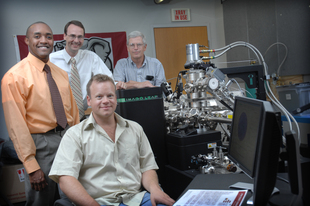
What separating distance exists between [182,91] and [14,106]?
1.20 metres

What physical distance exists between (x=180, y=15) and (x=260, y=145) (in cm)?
414

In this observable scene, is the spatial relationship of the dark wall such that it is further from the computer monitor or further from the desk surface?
the computer monitor

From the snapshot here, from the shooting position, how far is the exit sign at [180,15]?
14.9ft

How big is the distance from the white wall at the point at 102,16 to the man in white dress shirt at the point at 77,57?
191 centimetres

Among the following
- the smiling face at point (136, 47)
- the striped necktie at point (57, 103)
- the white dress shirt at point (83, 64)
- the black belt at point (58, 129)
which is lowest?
the black belt at point (58, 129)

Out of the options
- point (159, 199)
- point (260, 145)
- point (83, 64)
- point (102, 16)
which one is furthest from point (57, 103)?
point (102, 16)

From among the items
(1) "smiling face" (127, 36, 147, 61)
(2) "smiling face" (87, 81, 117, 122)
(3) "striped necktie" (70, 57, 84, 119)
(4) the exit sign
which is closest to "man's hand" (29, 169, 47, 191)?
(2) "smiling face" (87, 81, 117, 122)

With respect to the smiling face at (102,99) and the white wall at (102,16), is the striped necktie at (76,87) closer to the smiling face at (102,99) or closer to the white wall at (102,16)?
the smiling face at (102,99)

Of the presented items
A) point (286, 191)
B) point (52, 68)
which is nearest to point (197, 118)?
point (286, 191)

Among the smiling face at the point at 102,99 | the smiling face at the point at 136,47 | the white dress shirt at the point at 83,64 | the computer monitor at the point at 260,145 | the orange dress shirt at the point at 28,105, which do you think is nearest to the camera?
the computer monitor at the point at 260,145

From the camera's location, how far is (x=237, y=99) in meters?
1.13

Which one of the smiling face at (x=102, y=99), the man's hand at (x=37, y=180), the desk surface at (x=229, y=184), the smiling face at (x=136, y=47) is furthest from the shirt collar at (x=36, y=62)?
the desk surface at (x=229, y=184)

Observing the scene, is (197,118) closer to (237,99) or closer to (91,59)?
(237,99)

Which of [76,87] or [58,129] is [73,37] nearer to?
[76,87]
